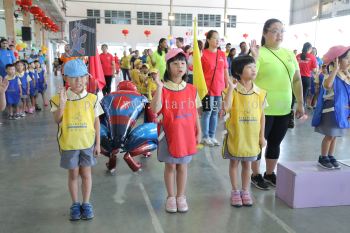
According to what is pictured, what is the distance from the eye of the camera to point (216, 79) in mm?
4922

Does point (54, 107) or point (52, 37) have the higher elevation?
point (52, 37)

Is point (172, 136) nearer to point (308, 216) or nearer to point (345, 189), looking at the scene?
point (308, 216)

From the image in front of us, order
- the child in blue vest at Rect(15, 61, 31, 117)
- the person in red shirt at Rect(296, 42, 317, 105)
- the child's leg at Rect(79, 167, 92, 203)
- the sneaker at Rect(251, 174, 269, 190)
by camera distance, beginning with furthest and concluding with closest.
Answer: the person in red shirt at Rect(296, 42, 317, 105), the child in blue vest at Rect(15, 61, 31, 117), the sneaker at Rect(251, 174, 269, 190), the child's leg at Rect(79, 167, 92, 203)

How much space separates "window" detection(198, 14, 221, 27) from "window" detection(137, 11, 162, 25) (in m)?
3.21

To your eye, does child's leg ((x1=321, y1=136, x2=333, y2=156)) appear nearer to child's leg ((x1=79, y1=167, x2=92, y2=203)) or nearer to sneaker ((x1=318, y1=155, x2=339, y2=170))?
sneaker ((x1=318, y1=155, x2=339, y2=170))

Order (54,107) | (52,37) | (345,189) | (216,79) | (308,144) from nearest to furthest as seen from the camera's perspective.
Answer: (54,107) → (345,189) → (216,79) → (308,144) → (52,37)

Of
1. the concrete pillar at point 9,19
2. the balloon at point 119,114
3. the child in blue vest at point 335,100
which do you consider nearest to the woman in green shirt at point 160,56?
the balloon at point 119,114

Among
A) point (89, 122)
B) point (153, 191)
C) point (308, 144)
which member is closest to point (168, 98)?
point (89, 122)

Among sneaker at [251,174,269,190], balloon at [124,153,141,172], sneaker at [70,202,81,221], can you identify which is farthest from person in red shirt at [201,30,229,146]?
sneaker at [70,202,81,221]

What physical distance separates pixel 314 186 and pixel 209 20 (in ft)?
84.9

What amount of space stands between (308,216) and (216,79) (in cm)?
249

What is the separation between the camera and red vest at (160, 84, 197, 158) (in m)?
2.77

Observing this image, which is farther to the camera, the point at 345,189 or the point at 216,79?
the point at 216,79

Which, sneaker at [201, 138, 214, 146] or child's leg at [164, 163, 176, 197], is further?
sneaker at [201, 138, 214, 146]
